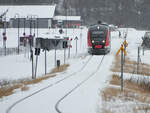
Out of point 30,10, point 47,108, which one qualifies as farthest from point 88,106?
point 30,10

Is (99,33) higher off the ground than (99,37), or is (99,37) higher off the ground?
(99,33)

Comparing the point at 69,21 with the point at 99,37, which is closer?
the point at 99,37

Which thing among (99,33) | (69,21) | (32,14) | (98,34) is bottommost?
(98,34)

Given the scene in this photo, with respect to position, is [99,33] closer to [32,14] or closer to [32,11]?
[32,14]

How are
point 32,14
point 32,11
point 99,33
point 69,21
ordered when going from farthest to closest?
point 69,21, point 32,11, point 32,14, point 99,33

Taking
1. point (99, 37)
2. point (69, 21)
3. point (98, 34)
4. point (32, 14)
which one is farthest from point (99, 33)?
point (69, 21)

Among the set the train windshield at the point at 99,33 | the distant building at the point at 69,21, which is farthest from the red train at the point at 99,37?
the distant building at the point at 69,21

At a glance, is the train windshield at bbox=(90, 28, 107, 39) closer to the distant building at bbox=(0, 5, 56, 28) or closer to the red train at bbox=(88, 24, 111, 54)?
the red train at bbox=(88, 24, 111, 54)

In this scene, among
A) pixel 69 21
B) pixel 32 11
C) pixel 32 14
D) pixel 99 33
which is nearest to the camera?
pixel 99 33

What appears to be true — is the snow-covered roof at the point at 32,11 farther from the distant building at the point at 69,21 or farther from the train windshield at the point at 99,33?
the train windshield at the point at 99,33

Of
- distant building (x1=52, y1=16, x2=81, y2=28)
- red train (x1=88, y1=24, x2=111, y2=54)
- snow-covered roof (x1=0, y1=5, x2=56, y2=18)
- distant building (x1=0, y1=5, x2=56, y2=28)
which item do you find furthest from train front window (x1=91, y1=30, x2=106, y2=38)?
distant building (x1=52, y1=16, x2=81, y2=28)

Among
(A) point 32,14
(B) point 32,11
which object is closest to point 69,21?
(B) point 32,11

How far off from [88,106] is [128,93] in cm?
398

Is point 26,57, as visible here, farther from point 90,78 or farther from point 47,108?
point 47,108
